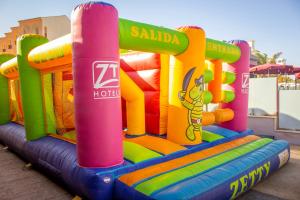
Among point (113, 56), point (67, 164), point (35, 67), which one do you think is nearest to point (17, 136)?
point (35, 67)

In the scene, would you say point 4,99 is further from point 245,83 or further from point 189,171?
point 245,83

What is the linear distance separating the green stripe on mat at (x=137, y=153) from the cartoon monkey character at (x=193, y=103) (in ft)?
2.53

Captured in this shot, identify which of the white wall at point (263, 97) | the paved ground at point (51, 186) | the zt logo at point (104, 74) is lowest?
the paved ground at point (51, 186)

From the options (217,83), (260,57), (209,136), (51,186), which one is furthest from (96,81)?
(260,57)

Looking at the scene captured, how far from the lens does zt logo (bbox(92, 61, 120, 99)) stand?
266 centimetres

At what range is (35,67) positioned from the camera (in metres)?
4.20

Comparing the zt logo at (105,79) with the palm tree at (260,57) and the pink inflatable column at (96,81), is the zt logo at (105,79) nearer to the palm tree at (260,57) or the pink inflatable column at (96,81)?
the pink inflatable column at (96,81)

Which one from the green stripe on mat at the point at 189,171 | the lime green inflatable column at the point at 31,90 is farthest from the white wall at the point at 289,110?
the lime green inflatable column at the point at 31,90

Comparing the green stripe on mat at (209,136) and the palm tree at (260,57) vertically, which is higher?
the palm tree at (260,57)

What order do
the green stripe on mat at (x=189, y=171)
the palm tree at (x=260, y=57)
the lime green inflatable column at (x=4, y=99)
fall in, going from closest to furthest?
the green stripe on mat at (x=189, y=171), the lime green inflatable column at (x=4, y=99), the palm tree at (x=260, y=57)

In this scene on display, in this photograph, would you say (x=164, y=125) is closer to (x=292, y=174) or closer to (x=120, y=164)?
(x=120, y=164)

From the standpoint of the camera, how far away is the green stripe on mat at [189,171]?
245 centimetres

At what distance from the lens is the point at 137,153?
321cm

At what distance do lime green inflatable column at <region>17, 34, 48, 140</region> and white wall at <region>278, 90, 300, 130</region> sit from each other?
19.3 ft
